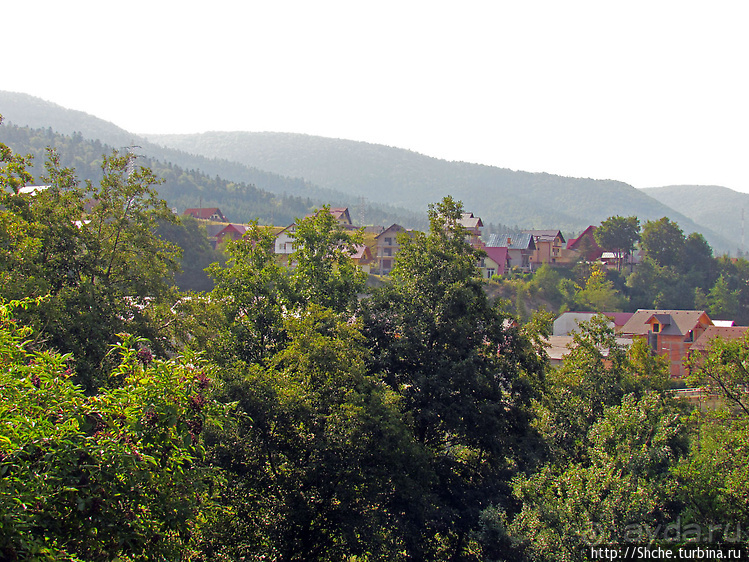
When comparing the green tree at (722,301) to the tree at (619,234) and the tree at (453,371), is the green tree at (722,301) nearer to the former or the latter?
the tree at (619,234)

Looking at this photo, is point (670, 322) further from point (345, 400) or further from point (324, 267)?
point (345, 400)

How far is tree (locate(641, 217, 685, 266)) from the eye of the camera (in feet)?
285

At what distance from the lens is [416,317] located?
19219 mm

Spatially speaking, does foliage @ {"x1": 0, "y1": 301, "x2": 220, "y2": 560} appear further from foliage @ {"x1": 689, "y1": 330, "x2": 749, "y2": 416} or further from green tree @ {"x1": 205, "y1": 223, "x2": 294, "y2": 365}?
foliage @ {"x1": 689, "y1": 330, "x2": 749, "y2": 416}

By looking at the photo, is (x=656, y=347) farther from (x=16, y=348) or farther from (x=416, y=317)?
(x=16, y=348)

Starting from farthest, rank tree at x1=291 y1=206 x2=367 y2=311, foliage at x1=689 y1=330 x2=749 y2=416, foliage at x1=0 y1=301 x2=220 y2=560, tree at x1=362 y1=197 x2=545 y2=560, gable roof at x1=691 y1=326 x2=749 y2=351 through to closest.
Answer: gable roof at x1=691 y1=326 x2=749 y2=351 → foliage at x1=689 y1=330 x2=749 y2=416 → tree at x1=291 y1=206 x2=367 y2=311 → tree at x1=362 y1=197 x2=545 y2=560 → foliage at x1=0 y1=301 x2=220 y2=560

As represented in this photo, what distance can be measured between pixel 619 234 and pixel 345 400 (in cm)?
8535

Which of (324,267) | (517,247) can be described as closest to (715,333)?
(517,247)

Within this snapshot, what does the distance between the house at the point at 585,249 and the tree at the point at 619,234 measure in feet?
9.27

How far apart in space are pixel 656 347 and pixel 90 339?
60383 millimetres

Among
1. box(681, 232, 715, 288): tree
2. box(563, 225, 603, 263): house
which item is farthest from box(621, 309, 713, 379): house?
box(563, 225, 603, 263): house

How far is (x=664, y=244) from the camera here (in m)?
87.9

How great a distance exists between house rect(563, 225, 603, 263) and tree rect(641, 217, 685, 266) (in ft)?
26.3

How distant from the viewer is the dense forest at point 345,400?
Answer: 13.2 meters
